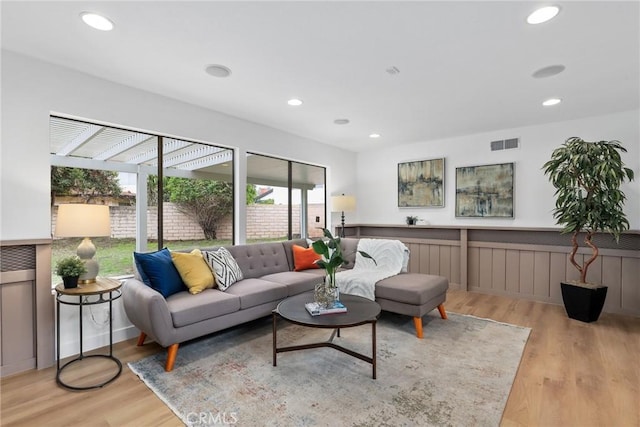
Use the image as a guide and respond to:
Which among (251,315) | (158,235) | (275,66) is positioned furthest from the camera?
(158,235)

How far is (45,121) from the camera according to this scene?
2.60 m

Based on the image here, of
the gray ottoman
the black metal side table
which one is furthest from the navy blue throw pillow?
the gray ottoman

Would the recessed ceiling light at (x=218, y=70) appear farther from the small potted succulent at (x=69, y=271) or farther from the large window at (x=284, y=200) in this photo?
the small potted succulent at (x=69, y=271)

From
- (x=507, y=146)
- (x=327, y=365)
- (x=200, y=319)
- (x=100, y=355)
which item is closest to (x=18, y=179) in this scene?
(x=100, y=355)

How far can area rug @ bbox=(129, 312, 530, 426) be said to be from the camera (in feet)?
6.15

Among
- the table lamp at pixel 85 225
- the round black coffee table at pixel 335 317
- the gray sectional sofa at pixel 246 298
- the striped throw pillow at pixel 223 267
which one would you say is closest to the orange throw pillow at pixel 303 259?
the gray sectional sofa at pixel 246 298

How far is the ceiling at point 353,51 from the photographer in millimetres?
1947

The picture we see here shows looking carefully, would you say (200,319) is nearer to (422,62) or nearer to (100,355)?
(100,355)

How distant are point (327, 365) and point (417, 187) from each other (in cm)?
367

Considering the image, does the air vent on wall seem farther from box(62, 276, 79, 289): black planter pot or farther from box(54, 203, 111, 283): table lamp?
box(62, 276, 79, 289): black planter pot

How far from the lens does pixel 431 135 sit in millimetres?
4902

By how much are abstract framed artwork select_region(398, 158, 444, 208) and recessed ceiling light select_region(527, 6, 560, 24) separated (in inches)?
123

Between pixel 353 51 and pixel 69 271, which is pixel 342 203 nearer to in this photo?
pixel 353 51

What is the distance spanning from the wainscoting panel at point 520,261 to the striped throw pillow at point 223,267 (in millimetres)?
3181
